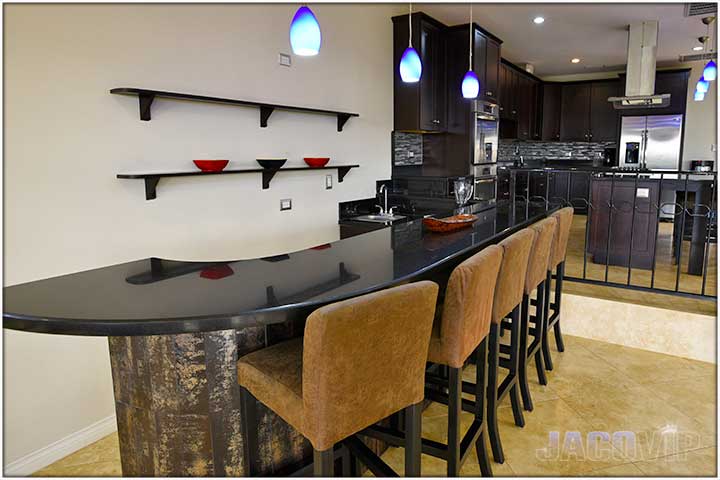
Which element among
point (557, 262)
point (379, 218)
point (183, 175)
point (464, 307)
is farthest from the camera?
point (379, 218)

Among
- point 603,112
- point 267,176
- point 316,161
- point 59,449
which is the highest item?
point 603,112

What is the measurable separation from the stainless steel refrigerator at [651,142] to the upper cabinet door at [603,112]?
1.16 ft

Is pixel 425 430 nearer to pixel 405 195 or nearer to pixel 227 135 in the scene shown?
pixel 227 135

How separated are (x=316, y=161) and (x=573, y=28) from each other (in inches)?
150

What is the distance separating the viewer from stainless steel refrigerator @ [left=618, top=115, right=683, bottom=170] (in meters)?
7.70

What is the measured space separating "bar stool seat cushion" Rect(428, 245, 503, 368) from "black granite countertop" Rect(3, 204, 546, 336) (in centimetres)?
17

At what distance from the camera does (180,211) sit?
2.87 metres

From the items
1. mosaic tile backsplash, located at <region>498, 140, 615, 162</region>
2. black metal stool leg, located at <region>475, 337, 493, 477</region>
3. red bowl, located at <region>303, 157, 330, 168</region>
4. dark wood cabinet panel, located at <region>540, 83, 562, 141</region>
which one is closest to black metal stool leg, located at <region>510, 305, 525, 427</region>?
black metal stool leg, located at <region>475, 337, 493, 477</region>

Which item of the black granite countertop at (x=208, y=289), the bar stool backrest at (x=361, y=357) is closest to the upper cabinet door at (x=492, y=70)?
the black granite countertop at (x=208, y=289)

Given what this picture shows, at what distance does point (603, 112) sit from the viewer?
8484 mm

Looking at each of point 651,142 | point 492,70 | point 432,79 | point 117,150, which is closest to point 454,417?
point 117,150

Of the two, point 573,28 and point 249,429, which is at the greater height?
point 573,28

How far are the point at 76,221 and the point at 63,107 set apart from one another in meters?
0.54

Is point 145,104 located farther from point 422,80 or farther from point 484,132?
point 484,132
